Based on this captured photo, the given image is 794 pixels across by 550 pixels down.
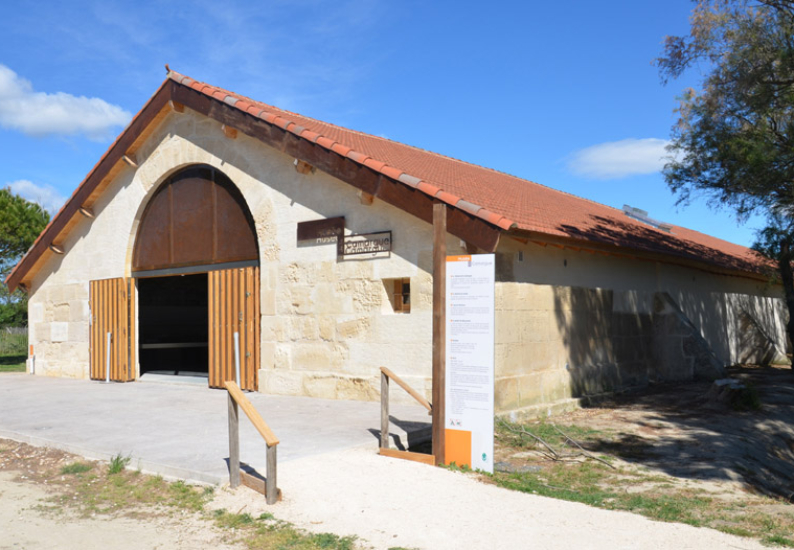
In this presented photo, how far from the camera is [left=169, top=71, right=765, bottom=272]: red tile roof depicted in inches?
374

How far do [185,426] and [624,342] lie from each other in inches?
318

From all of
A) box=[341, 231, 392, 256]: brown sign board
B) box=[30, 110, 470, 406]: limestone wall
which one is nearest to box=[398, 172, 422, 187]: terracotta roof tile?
box=[30, 110, 470, 406]: limestone wall

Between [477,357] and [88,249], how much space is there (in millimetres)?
12268

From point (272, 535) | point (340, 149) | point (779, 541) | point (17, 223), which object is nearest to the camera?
point (779, 541)

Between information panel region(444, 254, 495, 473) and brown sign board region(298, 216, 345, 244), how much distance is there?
426cm

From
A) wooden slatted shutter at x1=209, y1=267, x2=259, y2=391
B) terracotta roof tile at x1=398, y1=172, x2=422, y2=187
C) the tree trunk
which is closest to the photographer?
terracotta roof tile at x1=398, y1=172, x2=422, y2=187

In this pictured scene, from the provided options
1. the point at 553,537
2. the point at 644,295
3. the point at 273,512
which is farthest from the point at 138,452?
the point at 644,295

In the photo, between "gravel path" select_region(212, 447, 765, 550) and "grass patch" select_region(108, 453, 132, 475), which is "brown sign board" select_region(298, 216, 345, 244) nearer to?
"gravel path" select_region(212, 447, 765, 550)

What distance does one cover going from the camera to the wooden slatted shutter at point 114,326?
14.7 metres

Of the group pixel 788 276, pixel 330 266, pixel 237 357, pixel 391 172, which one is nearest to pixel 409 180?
pixel 391 172

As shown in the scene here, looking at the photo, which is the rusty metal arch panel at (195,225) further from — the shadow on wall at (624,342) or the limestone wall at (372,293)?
the shadow on wall at (624,342)

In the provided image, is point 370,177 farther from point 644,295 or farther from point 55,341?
point 55,341

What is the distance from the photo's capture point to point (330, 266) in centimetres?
1097

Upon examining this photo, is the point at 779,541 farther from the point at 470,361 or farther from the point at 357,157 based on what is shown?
the point at 357,157
